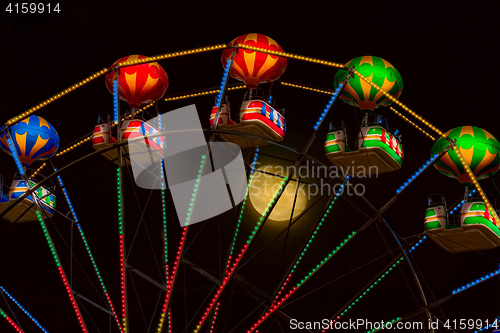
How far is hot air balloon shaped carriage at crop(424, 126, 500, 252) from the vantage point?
15555 mm

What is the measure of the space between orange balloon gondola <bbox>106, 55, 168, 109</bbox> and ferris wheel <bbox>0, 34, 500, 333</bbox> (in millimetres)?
32

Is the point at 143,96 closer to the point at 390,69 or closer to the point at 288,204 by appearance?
the point at 390,69

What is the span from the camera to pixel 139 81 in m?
16.3

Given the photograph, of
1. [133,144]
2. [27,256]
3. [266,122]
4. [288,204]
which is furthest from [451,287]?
[27,256]

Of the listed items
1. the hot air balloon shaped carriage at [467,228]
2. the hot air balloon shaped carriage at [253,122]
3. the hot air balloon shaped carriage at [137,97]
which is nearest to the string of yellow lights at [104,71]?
the hot air balloon shaped carriage at [137,97]

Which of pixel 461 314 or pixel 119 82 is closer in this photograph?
pixel 119 82

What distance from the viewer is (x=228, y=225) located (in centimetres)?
2459

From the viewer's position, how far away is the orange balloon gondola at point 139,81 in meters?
16.3

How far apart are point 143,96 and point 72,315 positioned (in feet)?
34.6

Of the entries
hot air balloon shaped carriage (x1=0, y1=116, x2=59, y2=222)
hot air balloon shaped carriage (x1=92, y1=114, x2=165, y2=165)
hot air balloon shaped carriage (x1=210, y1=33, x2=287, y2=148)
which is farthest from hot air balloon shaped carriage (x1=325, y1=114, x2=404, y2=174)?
hot air balloon shaped carriage (x1=0, y1=116, x2=59, y2=222)

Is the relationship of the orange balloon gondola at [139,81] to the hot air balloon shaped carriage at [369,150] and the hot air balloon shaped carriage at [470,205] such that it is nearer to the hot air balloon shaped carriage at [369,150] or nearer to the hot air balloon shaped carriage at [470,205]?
the hot air balloon shaped carriage at [369,150]

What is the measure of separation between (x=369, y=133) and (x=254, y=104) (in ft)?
8.43

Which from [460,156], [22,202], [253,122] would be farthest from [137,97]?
[460,156]

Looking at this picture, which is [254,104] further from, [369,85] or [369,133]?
[369,85]
